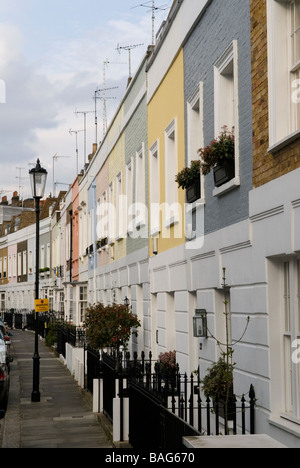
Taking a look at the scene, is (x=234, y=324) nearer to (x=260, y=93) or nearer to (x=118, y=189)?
(x=260, y=93)

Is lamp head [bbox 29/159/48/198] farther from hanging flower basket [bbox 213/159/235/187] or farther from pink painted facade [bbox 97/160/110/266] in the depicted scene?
hanging flower basket [bbox 213/159/235/187]

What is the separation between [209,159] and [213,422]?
144 inches

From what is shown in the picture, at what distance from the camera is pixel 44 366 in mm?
24469

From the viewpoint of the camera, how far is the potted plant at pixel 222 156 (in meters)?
9.08

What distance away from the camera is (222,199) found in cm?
963

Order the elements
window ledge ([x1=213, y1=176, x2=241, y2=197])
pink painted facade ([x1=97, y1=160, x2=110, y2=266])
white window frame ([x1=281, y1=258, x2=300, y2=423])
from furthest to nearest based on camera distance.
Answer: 1. pink painted facade ([x1=97, y1=160, x2=110, y2=266])
2. window ledge ([x1=213, y1=176, x2=241, y2=197])
3. white window frame ([x1=281, y1=258, x2=300, y2=423])

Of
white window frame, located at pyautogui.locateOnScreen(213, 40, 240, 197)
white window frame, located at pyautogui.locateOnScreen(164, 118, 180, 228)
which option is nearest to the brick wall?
white window frame, located at pyautogui.locateOnScreen(213, 40, 240, 197)

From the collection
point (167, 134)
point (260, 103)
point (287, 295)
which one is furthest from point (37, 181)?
point (287, 295)

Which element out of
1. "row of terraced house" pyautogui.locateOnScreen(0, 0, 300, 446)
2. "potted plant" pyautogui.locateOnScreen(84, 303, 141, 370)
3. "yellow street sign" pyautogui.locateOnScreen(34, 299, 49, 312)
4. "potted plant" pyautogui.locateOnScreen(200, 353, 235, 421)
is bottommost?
"potted plant" pyautogui.locateOnScreen(200, 353, 235, 421)

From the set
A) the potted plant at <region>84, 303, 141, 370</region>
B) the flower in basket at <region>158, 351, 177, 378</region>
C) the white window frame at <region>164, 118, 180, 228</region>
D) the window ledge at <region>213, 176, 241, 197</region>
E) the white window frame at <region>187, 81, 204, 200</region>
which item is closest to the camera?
the window ledge at <region>213, 176, 241, 197</region>

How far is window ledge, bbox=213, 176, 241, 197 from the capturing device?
8.73 metres

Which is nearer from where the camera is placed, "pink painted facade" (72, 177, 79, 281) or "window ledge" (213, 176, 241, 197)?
"window ledge" (213, 176, 241, 197)

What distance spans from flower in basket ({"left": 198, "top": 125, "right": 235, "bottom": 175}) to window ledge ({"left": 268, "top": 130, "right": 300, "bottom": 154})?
1559 millimetres

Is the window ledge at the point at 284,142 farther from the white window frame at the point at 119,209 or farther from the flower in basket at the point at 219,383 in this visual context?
the white window frame at the point at 119,209
